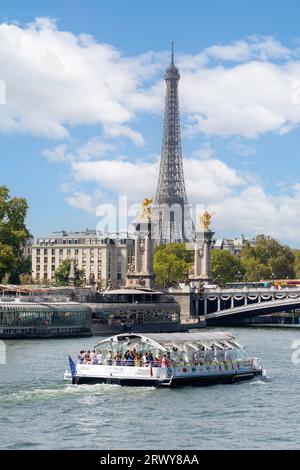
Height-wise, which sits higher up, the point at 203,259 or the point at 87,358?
the point at 203,259

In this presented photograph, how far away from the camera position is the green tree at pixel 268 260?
132 metres

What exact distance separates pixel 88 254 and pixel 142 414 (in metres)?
114

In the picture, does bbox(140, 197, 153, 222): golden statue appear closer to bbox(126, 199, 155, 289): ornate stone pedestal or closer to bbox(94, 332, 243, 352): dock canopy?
bbox(126, 199, 155, 289): ornate stone pedestal

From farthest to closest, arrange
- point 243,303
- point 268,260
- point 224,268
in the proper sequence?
point 268,260
point 224,268
point 243,303

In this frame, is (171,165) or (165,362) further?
(171,165)

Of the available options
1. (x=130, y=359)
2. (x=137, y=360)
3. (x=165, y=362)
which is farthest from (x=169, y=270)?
(x=165, y=362)

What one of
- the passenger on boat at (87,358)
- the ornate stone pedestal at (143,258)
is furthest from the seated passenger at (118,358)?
the ornate stone pedestal at (143,258)

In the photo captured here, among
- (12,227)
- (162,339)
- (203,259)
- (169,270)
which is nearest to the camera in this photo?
(162,339)

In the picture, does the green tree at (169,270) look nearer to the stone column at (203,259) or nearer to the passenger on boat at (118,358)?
the stone column at (203,259)

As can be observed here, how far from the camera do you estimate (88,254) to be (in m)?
146

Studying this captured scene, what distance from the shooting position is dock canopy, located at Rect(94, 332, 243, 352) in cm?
4088

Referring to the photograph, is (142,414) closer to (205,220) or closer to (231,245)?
(205,220)

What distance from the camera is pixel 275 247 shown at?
136 metres
